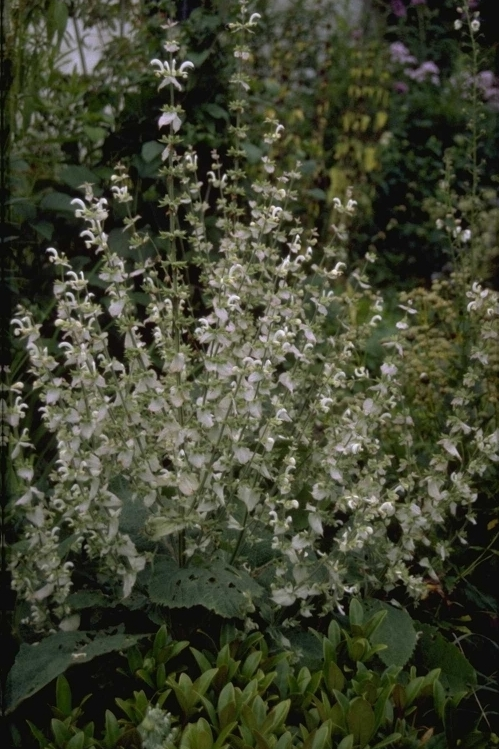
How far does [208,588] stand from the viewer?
221 cm

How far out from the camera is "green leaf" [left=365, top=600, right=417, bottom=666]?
7.46 ft

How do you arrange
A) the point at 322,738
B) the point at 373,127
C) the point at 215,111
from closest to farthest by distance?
the point at 322,738 < the point at 215,111 < the point at 373,127

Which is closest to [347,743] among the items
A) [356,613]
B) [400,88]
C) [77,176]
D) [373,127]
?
[356,613]

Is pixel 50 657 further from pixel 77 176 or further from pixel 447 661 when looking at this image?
pixel 77 176

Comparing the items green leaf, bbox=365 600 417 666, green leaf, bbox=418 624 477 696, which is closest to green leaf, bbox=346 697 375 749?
green leaf, bbox=365 600 417 666

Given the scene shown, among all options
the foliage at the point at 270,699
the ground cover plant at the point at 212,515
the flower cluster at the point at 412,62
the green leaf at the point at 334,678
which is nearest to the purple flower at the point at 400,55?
the flower cluster at the point at 412,62

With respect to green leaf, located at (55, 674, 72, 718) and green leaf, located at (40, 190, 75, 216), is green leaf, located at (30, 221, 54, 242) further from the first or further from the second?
green leaf, located at (55, 674, 72, 718)

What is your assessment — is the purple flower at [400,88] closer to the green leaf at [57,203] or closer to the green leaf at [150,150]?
the green leaf at [150,150]

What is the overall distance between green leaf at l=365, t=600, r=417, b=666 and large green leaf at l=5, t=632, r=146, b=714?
593mm

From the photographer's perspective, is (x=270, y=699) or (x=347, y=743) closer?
(x=347, y=743)

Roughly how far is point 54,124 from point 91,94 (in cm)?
22

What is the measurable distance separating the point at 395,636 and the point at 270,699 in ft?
1.35

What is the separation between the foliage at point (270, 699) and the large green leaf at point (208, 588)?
0.09 meters

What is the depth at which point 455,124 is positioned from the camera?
7.26 meters
